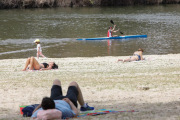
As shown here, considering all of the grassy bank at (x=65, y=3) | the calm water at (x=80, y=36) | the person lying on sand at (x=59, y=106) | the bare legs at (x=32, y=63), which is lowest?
the calm water at (x=80, y=36)

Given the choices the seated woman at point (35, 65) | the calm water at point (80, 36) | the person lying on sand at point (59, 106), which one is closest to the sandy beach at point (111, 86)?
the seated woman at point (35, 65)

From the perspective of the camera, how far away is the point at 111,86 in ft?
27.1

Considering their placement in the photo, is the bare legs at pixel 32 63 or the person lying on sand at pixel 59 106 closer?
the person lying on sand at pixel 59 106

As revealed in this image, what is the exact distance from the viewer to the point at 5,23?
116 feet

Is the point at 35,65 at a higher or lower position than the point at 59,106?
lower

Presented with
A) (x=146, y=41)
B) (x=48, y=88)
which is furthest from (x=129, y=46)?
(x=48, y=88)

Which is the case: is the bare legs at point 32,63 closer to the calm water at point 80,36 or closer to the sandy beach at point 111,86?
the sandy beach at point 111,86

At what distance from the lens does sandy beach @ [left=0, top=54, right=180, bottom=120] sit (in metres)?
5.86

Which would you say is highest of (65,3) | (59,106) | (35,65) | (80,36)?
(65,3)

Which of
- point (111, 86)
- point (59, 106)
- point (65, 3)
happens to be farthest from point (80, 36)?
point (65, 3)

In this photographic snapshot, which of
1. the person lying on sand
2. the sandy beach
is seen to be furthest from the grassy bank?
the person lying on sand

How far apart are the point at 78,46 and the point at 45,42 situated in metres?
3.29

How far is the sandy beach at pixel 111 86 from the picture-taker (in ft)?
19.2

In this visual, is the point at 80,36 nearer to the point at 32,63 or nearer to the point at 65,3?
the point at 32,63
